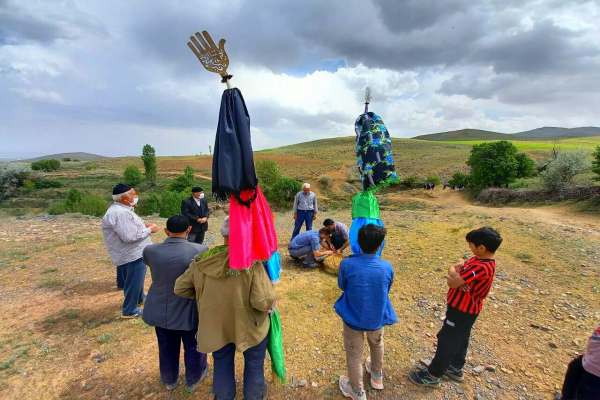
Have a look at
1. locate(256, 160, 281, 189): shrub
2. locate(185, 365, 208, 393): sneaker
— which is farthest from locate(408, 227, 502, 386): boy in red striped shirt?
locate(256, 160, 281, 189): shrub

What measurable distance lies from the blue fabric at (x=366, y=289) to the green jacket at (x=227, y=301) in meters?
0.72

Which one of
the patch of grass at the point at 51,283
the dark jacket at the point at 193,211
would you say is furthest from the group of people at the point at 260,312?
the patch of grass at the point at 51,283

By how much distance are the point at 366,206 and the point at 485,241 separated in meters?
1.87

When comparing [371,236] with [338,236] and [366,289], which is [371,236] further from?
[338,236]

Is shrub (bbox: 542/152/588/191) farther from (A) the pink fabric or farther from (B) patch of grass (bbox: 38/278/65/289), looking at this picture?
(B) patch of grass (bbox: 38/278/65/289)

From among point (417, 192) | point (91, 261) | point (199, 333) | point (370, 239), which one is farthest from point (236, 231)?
point (417, 192)

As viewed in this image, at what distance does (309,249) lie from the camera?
624cm

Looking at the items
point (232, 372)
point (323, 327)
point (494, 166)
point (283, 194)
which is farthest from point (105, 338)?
point (494, 166)

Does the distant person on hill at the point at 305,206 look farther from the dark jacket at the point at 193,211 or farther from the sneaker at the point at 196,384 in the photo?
the sneaker at the point at 196,384

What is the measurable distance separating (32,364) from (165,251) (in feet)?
8.39

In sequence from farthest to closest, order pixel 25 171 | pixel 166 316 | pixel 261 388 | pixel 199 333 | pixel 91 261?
pixel 25 171
pixel 91 261
pixel 166 316
pixel 261 388
pixel 199 333

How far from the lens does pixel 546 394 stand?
298 centimetres

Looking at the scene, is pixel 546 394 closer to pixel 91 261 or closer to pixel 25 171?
pixel 91 261

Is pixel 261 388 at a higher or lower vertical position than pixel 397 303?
higher
